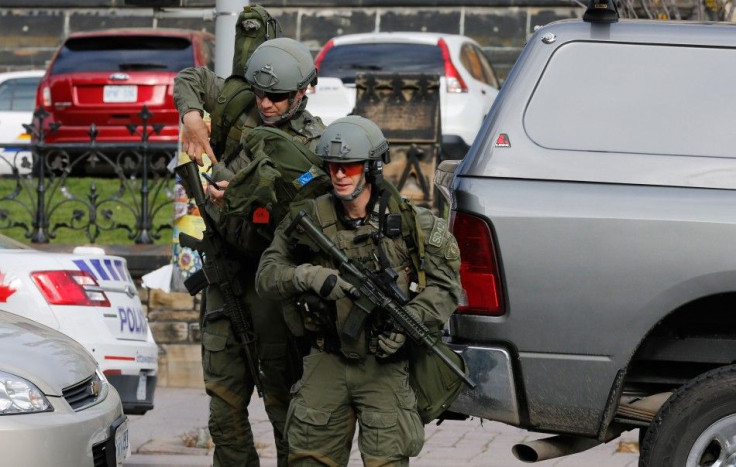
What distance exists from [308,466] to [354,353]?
0.47 meters

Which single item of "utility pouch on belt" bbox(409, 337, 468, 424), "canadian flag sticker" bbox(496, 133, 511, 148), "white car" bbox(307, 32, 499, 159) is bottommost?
"white car" bbox(307, 32, 499, 159)

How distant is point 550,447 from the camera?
20.6ft

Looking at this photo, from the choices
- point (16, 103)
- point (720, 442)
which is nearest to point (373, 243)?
point (720, 442)

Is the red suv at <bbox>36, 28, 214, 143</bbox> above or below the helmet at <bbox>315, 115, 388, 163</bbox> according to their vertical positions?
below

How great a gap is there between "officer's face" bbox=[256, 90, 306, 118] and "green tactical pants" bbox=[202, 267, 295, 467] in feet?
2.54

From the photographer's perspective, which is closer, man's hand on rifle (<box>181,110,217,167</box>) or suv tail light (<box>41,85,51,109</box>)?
man's hand on rifle (<box>181,110,217,167</box>)

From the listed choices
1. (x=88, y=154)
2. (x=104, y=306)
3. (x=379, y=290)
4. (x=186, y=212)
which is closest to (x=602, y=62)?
(x=379, y=290)

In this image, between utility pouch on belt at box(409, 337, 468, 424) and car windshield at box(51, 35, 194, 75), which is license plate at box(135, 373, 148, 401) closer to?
utility pouch on belt at box(409, 337, 468, 424)

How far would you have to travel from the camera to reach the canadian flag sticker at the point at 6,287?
306 inches

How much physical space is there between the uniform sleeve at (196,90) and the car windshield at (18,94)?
12335 mm

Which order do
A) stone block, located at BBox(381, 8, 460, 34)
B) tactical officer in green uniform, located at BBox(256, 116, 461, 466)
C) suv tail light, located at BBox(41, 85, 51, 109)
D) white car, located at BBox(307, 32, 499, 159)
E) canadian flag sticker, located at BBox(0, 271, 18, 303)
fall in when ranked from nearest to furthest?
tactical officer in green uniform, located at BBox(256, 116, 461, 466)
canadian flag sticker, located at BBox(0, 271, 18, 303)
white car, located at BBox(307, 32, 499, 159)
suv tail light, located at BBox(41, 85, 51, 109)
stone block, located at BBox(381, 8, 460, 34)

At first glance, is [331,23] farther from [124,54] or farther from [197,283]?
[197,283]

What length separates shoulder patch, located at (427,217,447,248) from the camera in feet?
18.8

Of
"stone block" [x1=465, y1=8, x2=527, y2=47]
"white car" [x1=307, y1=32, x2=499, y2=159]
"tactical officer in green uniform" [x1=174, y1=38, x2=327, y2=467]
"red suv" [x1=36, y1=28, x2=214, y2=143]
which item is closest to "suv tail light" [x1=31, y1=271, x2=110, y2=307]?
"tactical officer in green uniform" [x1=174, y1=38, x2=327, y2=467]
